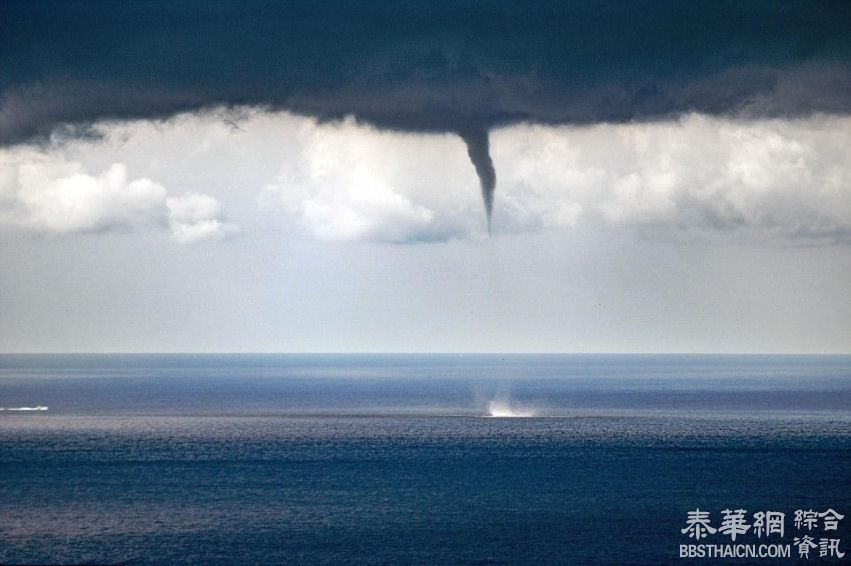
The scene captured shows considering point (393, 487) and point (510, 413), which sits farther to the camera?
point (510, 413)

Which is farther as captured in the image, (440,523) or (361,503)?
(361,503)

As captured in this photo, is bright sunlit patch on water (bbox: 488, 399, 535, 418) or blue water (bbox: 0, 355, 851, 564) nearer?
blue water (bbox: 0, 355, 851, 564)

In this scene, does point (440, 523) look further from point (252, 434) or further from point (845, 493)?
point (252, 434)

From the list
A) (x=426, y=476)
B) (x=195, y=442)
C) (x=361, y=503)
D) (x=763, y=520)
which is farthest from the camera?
(x=195, y=442)

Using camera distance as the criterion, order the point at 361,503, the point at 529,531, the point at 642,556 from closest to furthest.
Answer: the point at 642,556
the point at 529,531
the point at 361,503

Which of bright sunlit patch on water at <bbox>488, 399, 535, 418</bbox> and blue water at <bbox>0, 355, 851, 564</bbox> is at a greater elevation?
bright sunlit patch on water at <bbox>488, 399, 535, 418</bbox>

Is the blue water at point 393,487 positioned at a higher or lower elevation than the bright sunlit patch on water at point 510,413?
lower

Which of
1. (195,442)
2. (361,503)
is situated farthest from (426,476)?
(195,442)

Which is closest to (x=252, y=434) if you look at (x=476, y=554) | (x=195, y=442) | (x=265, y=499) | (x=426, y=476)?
(x=195, y=442)

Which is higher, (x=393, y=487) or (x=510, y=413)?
(x=510, y=413)

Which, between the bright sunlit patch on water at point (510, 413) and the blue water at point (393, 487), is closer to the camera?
the blue water at point (393, 487)
